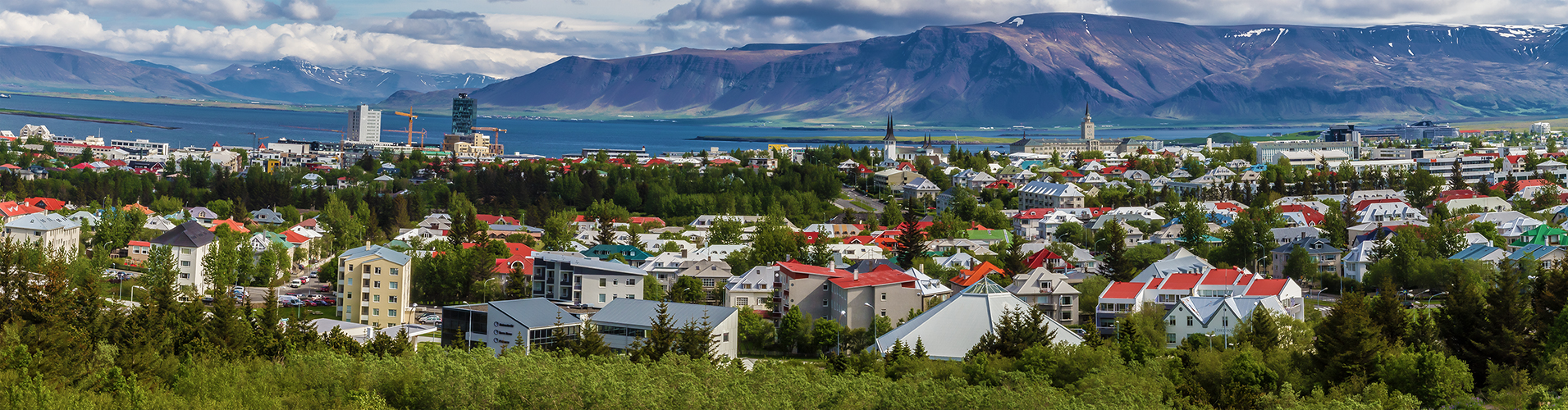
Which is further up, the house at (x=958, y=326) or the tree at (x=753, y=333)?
the house at (x=958, y=326)

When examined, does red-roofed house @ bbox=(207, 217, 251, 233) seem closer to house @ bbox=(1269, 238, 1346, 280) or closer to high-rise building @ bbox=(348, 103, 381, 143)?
house @ bbox=(1269, 238, 1346, 280)

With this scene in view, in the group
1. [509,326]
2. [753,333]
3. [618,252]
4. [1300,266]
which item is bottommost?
[753,333]

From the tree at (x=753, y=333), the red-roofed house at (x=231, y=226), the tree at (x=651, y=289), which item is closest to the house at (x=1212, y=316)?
the tree at (x=753, y=333)

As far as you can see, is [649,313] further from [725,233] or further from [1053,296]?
[725,233]

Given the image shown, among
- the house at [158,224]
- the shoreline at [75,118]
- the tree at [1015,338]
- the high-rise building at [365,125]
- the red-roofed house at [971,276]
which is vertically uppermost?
the shoreline at [75,118]

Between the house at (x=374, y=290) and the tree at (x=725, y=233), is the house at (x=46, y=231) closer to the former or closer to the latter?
the house at (x=374, y=290)

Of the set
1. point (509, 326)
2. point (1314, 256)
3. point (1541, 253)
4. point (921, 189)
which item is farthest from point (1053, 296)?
point (921, 189)

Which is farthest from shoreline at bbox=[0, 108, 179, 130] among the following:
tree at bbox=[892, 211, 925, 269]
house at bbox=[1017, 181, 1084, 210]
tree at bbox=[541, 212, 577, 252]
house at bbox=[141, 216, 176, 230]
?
tree at bbox=[892, 211, 925, 269]
